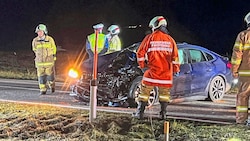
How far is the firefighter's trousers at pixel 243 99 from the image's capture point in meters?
8.84

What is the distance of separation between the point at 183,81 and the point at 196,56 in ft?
3.50

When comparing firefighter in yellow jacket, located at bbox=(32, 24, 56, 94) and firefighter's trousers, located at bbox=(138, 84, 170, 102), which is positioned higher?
firefighter in yellow jacket, located at bbox=(32, 24, 56, 94)

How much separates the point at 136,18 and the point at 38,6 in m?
12.0

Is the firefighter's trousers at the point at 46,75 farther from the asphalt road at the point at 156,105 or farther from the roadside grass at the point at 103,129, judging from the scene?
the roadside grass at the point at 103,129

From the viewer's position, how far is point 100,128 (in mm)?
8281

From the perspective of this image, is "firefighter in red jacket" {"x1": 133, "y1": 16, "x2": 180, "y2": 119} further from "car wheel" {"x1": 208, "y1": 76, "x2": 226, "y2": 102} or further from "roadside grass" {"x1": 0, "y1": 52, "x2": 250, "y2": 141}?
"car wheel" {"x1": 208, "y1": 76, "x2": 226, "y2": 102}

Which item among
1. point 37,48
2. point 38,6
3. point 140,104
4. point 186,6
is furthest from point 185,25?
point 140,104

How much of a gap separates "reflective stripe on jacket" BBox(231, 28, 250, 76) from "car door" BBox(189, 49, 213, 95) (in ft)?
8.83

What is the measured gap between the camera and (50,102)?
1191 cm

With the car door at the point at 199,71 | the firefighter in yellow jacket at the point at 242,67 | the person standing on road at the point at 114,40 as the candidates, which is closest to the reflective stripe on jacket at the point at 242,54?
the firefighter in yellow jacket at the point at 242,67

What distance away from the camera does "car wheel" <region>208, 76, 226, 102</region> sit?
1210cm

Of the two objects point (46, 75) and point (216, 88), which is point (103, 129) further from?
point (46, 75)

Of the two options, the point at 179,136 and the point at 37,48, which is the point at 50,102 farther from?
the point at 179,136

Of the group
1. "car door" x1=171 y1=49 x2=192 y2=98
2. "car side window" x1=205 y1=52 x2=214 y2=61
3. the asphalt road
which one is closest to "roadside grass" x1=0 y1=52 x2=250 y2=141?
the asphalt road
